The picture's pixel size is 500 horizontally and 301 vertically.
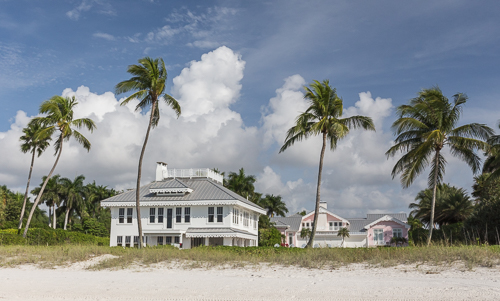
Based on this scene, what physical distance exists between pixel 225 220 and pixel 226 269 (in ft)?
75.7

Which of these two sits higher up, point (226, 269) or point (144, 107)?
point (144, 107)

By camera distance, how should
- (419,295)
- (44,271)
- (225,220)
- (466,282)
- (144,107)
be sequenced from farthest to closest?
(225,220) → (144,107) → (44,271) → (466,282) → (419,295)

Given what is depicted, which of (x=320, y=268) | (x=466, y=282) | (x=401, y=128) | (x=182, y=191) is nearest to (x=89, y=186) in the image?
(x=182, y=191)

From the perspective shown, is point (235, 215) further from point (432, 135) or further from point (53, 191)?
point (53, 191)

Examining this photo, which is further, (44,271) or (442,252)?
(44,271)

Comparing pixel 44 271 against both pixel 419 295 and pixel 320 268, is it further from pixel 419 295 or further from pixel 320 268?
pixel 419 295

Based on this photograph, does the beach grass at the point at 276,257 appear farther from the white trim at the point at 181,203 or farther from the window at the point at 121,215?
the window at the point at 121,215

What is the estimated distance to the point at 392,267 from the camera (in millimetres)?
15336

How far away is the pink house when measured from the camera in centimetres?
6431

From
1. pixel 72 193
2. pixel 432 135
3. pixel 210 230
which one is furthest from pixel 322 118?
pixel 72 193

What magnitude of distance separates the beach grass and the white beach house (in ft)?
60.5

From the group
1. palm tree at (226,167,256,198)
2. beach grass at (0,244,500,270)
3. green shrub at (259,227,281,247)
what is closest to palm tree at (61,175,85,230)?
palm tree at (226,167,256,198)

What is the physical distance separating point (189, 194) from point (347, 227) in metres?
34.2

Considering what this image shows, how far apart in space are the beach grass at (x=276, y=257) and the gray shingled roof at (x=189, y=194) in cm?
1953
